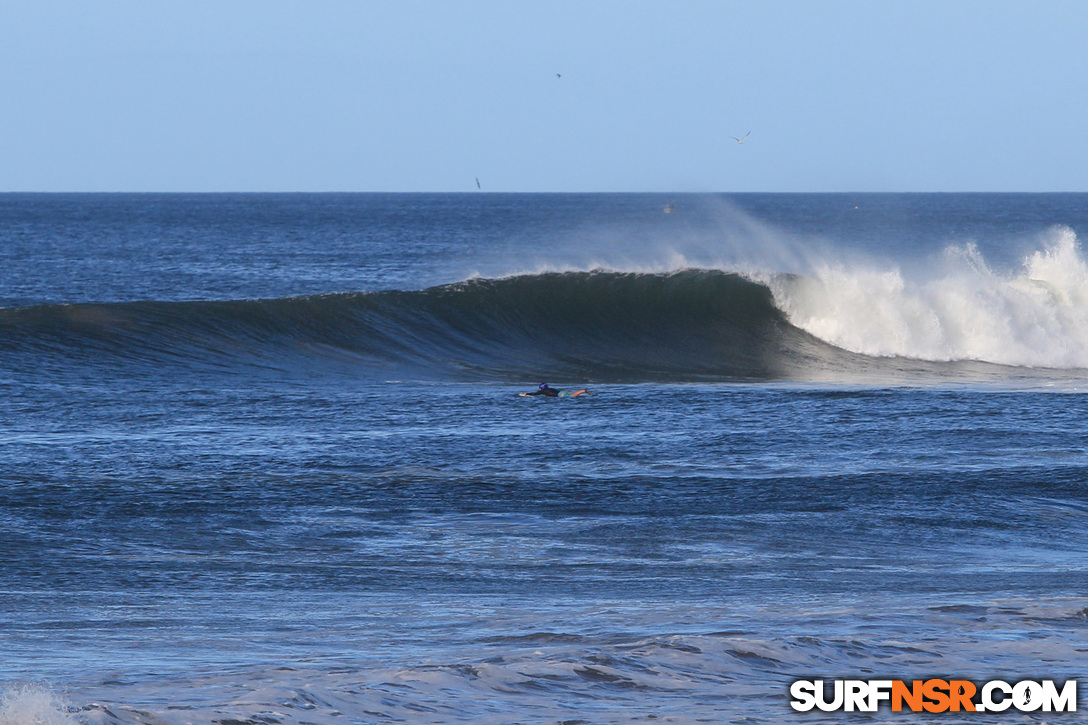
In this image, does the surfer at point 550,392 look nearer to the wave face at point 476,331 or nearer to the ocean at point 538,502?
the ocean at point 538,502

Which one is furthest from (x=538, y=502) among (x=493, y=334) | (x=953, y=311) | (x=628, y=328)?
(x=953, y=311)

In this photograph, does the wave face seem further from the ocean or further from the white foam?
the white foam

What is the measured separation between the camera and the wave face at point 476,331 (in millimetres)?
20609

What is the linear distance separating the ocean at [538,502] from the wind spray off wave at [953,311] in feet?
0.30

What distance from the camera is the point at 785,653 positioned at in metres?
6.47

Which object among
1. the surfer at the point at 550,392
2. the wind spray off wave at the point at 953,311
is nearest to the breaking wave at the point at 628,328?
the wind spray off wave at the point at 953,311

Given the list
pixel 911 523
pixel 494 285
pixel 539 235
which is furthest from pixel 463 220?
pixel 911 523

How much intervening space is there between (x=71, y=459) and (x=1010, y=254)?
50.6m

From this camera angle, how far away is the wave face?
20.6 meters

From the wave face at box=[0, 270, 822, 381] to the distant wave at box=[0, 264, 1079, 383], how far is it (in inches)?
1.4

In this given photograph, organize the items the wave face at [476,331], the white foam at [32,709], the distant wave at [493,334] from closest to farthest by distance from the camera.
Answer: the white foam at [32,709], the distant wave at [493,334], the wave face at [476,331]

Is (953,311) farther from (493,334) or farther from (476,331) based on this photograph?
(476,331)

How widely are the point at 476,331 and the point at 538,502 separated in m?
13.7

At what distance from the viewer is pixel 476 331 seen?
24234mm
